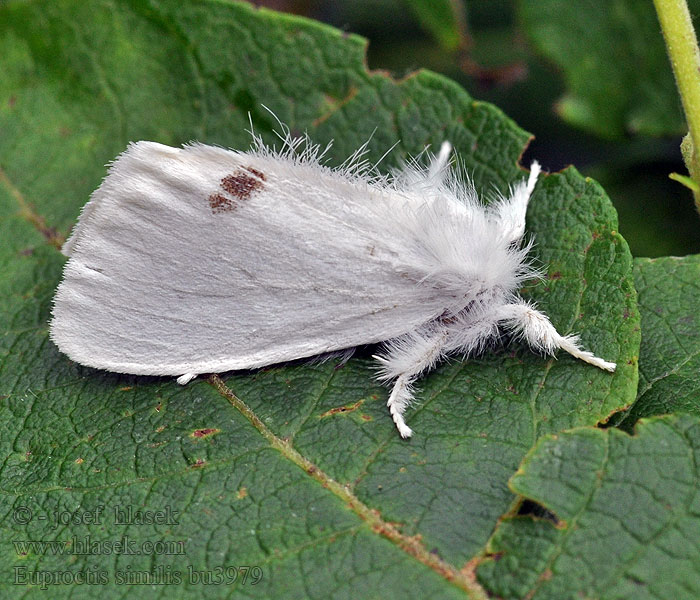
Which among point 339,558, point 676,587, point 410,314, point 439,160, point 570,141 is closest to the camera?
point 676,587

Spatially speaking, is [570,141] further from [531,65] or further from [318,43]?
[318,43]

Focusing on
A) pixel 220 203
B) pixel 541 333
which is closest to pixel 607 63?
pixel 541 333

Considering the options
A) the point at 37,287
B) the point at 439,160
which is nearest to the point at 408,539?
the point at 439,160

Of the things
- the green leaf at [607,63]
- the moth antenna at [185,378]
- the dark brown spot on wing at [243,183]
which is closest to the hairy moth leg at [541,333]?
the dark brown spot on wing at [243,183]

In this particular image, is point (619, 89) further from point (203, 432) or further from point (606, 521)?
point (203, 432)

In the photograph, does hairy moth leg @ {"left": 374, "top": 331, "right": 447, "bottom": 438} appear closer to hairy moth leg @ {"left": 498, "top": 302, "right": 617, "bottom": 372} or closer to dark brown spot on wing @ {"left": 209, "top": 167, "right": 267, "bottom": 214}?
hairy moth leg @ {"left": 498, "top": 302, "right": 617, "bottom": 372}

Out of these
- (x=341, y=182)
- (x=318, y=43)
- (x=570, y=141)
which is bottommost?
(x=570, y=141)
